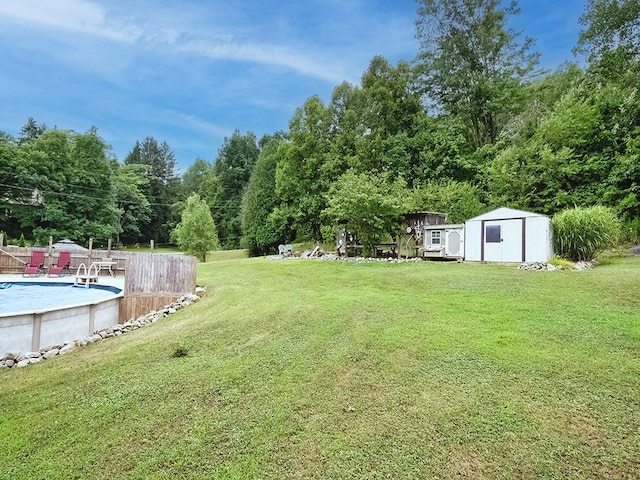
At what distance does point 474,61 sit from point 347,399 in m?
25.1

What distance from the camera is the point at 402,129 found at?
23969mm

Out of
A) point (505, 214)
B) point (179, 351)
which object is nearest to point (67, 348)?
point (179, 351)

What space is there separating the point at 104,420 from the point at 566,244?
1289 cm

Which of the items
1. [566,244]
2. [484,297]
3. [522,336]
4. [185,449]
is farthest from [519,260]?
[185,449]

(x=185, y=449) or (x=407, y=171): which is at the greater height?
(x=407, y=171)

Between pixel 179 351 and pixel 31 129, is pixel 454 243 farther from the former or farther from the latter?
pixel 31 129

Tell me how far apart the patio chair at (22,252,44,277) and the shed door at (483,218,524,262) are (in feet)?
55.6

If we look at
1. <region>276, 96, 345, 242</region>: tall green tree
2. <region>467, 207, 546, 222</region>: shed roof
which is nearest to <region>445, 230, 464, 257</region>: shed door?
<region>467, 207, 546, 222</region>: shed roof

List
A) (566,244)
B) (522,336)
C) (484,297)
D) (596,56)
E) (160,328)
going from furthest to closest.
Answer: (596,56) < (566,244) < (484,297) < (160,328) < (522,336)

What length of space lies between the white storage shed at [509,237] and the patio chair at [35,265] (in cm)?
1652

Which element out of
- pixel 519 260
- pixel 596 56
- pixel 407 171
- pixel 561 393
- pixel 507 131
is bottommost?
pixel 561 393

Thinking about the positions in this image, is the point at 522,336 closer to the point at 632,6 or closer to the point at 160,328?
the point at 160,328

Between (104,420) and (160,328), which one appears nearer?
(104,420)

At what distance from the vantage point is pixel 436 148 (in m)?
21.6
